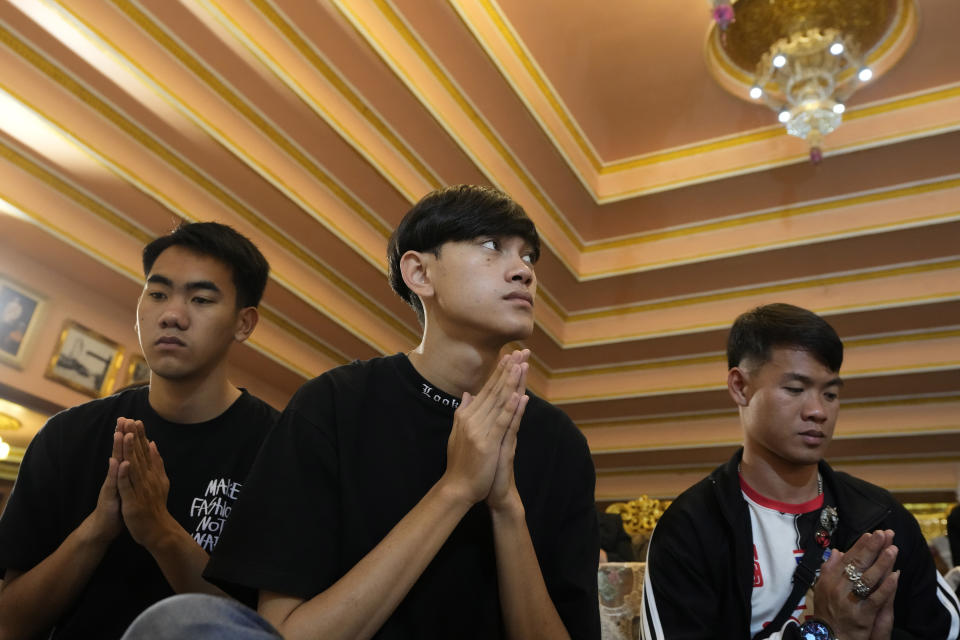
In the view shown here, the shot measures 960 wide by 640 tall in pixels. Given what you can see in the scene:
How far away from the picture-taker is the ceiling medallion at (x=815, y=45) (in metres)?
5.39

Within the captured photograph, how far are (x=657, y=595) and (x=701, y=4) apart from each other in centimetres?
469

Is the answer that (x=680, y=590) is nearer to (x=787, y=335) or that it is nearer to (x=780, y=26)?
(x=787, y=335)

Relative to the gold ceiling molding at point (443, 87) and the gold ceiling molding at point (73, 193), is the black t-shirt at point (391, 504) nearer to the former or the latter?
the gold ceiling molding at point (443, 87)

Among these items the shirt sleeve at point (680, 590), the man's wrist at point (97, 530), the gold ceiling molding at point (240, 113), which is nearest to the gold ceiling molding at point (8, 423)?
the gold ceiling molding at point (240, 113)

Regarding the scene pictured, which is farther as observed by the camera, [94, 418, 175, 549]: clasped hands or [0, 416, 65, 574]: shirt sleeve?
[0, 416, 65, 574]: shirt sleeve

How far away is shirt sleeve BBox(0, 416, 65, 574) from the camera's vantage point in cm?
196

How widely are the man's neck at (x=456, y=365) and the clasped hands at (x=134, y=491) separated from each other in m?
0.68

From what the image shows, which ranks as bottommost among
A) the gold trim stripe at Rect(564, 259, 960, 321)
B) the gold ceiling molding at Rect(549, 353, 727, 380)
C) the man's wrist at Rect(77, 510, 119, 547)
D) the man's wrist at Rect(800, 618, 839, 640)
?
the man's wrist at Rect(77, 510, 119, 547)

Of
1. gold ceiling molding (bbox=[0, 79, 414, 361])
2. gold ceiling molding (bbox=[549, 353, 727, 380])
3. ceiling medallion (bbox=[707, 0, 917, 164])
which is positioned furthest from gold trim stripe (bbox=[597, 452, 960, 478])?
gold ceiling molding (bbox=[0, 79, 414, 361])

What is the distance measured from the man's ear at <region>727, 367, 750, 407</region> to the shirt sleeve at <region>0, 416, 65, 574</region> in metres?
2.02

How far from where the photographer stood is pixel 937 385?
7.72 metres

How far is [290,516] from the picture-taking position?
5.00 feet

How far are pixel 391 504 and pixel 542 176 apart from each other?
5.41m

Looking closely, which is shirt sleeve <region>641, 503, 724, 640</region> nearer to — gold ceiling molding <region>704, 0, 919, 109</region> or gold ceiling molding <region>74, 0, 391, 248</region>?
gold ceiling molding <region>74, 0, 391, 248</region>
